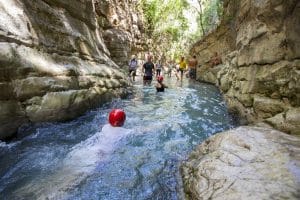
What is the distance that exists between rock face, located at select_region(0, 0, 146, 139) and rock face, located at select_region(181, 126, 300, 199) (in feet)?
10.6

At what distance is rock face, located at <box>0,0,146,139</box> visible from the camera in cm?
499

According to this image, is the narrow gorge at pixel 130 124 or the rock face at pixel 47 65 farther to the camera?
the rock face at pixel 47 65

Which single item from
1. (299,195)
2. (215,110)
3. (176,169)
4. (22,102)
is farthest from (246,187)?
(215,110)

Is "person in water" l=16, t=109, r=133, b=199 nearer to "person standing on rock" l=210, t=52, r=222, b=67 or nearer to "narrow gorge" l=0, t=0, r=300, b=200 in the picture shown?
"narrow gorge" l=0, t=0, r=300, b=200

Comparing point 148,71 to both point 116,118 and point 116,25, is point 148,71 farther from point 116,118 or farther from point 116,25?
point 116,118

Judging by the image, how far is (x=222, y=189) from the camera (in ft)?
8.58

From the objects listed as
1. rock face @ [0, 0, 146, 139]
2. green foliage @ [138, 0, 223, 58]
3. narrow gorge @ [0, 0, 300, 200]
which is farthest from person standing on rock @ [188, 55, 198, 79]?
rock face @ [0, 0, 146, 139]

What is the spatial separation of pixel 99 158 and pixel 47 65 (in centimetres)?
283

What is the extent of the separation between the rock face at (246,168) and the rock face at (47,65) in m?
3.22

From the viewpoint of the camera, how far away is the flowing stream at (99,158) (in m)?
3.46

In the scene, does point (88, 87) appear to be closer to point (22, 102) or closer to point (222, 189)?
point (22, 102)

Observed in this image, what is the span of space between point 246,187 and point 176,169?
168cm

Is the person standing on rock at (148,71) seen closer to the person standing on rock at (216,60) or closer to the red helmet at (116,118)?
the person standing on rock at (216,60)

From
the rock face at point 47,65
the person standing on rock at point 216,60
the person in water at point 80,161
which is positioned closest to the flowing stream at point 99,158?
the person in water at point 80,161
